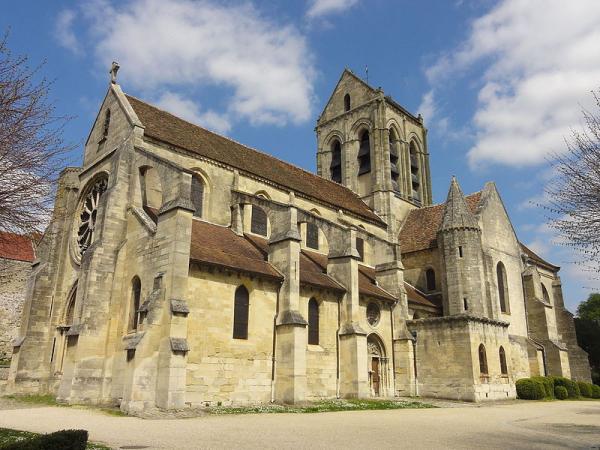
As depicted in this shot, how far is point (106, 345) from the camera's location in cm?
1797

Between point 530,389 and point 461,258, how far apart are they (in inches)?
292

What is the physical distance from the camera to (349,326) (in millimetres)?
21562

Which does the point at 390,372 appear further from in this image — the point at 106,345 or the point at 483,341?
the point at 106,345

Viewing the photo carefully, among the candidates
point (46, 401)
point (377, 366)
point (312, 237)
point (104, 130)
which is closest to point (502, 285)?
point (377, 366)

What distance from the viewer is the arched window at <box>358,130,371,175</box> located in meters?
38.5

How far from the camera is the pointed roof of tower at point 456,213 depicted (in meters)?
27.4

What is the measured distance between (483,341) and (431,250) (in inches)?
280

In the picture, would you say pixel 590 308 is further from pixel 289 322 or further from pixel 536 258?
pixel 289 322

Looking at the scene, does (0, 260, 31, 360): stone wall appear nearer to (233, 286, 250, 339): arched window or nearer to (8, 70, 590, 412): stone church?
(8, 70, 590, 412): stone church

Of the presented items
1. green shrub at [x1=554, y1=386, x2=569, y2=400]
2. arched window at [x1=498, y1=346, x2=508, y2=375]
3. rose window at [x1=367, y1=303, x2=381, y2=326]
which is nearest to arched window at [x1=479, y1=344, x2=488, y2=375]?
arched window at [x1=498, y1=346, x2=508, y2=375]

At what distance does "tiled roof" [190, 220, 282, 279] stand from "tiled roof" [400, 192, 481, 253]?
522 inches

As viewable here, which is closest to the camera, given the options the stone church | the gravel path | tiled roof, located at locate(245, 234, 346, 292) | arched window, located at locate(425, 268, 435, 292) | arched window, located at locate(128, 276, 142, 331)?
the gravel path

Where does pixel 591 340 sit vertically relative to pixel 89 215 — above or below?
below

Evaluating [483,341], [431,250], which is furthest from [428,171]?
[483,341]
